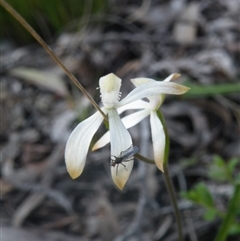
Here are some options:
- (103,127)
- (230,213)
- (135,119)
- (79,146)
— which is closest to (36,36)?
Answer: (79,146)

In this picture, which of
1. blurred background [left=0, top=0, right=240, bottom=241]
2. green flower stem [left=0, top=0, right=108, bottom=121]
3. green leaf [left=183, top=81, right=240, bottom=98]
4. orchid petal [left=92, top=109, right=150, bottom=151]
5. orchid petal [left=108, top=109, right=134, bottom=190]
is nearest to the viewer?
green flower stem [left=0, top=0, right=108, bottom=121]

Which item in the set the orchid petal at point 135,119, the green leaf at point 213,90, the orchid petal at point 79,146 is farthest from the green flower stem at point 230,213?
the green leaf at point 213,90

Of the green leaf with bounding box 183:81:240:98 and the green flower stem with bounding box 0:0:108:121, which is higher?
the green leaf with bounding box 183:81:240:98

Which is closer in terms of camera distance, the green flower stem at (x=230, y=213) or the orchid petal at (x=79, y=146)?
the orchid petal at (x=79, y=146)

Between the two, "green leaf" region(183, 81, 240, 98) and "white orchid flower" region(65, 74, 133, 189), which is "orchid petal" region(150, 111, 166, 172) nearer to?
"white orchid flower" region(65, 74, 133, 189)

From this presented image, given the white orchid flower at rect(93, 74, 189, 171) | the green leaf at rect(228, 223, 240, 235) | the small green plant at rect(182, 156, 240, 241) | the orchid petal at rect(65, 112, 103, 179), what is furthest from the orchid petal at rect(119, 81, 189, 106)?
the green leaf at rect(228, 223, 240, 235)

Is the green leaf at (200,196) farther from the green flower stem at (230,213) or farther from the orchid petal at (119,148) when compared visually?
the orchid petal at (119,148)
